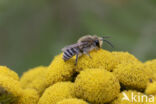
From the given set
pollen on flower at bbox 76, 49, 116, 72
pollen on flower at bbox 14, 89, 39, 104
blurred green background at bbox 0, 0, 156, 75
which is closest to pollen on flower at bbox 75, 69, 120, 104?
pollen on flower at bbox 76, 49, 116, 72

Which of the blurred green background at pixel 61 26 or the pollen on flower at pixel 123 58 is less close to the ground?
the blurred green background at pixel 61 26

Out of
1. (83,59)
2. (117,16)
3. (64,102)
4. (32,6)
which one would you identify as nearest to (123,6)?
(117,16)

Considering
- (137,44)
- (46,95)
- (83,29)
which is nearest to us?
(46,95)

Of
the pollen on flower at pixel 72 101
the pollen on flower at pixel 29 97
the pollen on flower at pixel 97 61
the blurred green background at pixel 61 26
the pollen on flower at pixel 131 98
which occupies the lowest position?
the pollen on flower at pixel 72 101

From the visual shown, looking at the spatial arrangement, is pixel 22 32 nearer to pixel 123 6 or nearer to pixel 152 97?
pixel 123 6

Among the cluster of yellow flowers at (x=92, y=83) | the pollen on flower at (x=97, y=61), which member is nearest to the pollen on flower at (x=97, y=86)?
the cluster of yellow flowers at (x=92, y=83)

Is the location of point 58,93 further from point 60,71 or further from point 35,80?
point 35,80

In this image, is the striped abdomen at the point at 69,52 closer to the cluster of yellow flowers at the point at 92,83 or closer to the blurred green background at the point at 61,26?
the cluster of yellow flowers at the point at 92,83
